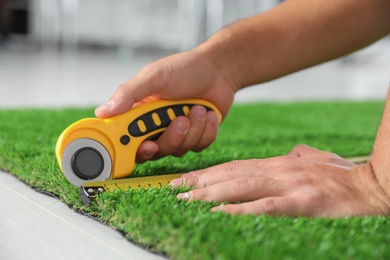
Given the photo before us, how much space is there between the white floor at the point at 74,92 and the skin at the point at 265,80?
20 centimetres

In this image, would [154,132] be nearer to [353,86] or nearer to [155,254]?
[155,254]

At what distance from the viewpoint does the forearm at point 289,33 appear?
1656mm

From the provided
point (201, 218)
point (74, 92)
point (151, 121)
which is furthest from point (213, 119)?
point (74, 92)

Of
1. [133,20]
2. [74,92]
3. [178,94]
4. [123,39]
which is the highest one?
[178,94]

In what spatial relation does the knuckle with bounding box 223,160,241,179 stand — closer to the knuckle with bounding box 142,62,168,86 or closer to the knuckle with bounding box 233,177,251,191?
the knuckle with bounding box 233,177,251,191

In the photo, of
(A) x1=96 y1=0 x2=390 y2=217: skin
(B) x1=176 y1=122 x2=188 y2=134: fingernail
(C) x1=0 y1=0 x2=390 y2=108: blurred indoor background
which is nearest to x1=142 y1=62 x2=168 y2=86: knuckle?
(A) x1=96 y1=0 x2=390 y2=217: skin

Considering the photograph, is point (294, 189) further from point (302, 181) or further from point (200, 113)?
point (200, 113)

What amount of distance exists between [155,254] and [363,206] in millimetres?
397

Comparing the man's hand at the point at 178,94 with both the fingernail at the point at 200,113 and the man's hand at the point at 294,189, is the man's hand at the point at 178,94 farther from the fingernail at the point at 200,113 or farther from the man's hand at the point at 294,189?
the man's hand at the point at 294,189

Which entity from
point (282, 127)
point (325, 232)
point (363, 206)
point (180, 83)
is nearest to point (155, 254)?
point (325, 232)

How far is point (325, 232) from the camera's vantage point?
0.99 m

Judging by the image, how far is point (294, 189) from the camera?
1124 mm

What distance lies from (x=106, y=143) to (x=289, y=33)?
625 mm

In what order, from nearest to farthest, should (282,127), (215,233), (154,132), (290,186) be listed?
(215,233) < (290,186) < (154,132) < (282,127)
